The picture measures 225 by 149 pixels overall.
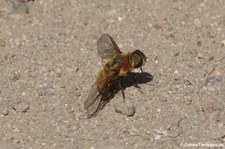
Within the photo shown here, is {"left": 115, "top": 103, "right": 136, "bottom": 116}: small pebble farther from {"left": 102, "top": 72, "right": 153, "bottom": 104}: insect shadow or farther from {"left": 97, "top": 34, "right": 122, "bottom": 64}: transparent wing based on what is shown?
{"left": 97, "top": 34, "right": 122, "bottom": 64}: transparent wing

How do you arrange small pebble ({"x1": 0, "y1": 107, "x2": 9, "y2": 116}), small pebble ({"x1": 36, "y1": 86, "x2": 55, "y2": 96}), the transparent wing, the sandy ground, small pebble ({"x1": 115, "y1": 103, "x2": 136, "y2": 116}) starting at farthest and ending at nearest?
the transparent wing, small pebble ({"x1": 36, "y1": 86, "x2": 55, "y2": 96}), small pebble ({"x1": 0, "y1": 107, "x2": 9, "y2": 116}), small pebble ({"x1": 115, "y1": 103, "x2": 136, "y2": 116}), the sandy ground

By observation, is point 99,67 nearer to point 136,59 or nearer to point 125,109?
point 136,59

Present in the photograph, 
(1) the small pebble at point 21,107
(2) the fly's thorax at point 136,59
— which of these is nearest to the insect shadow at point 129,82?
(2) the fly's thorax at point 136,59

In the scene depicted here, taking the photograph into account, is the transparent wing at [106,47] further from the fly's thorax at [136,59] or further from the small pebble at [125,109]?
the small pebble at [125,109]

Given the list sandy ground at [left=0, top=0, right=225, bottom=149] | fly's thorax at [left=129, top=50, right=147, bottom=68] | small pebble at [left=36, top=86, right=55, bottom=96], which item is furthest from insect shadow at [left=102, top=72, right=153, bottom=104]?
small pebble at [left=36, top=86, right=55, bottom=96]

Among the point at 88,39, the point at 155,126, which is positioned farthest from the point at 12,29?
the point at 155,126

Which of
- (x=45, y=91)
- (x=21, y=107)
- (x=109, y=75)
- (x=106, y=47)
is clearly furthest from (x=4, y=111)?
(x=106, y=47)

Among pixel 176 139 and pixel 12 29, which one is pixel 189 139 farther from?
pixel 12 29
